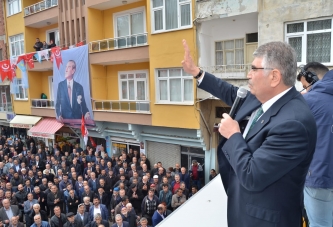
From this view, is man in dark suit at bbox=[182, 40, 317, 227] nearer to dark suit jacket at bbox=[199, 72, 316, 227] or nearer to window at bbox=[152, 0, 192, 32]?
dark suit jacket at bbox=[199, 72, 316, 227]

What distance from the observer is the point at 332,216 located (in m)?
2.29

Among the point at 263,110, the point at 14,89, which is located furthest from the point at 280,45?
the point at 14,89

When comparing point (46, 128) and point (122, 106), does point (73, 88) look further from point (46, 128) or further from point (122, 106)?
point (46, 128)

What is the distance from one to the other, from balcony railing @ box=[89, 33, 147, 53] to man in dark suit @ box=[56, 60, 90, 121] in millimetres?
1767

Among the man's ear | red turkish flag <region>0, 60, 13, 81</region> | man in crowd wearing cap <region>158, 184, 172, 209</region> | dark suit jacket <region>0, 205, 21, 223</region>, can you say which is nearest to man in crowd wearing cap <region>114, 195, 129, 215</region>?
man in crowd wearing cap <region>158, 184, 172, 209</region>

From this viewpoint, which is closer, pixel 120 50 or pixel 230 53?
pixel 230 53

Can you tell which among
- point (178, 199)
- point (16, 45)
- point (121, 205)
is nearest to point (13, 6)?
point (16, 45)

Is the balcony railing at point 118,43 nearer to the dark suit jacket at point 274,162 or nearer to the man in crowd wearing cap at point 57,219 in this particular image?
the man in crowd wearing cap at point 57,219

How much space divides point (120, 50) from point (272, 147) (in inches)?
504

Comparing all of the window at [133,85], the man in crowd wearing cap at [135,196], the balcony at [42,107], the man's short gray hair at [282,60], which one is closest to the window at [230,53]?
the window at [133,85]

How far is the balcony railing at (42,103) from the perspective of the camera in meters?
18.5

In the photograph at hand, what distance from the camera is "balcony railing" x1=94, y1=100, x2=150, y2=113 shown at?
13133mm

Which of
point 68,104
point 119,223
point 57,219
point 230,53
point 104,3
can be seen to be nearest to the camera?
point 119,223

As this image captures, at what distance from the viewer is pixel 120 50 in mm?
13492
